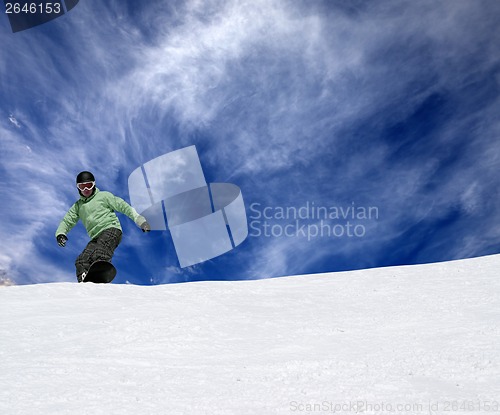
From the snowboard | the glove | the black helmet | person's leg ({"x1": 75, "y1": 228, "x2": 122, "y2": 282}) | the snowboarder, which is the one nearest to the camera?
the snowboard

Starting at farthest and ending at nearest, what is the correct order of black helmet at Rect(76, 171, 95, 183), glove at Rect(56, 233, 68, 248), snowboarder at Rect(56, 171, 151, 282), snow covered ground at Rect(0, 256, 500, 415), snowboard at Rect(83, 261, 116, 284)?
glove at Rect(56, 233, 68, 248) → black helmet at Rect(76, 171, 95, 183) → snowboarder at Rect(56, 171, 151, 282) → snowboard at Rect(83, 261, 116, 284) → snow covered ground at Rect(0, 256, 500, 415)

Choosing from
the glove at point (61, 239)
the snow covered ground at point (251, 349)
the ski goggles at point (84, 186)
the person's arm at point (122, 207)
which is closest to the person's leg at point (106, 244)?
the person's arm at point (122, 207)

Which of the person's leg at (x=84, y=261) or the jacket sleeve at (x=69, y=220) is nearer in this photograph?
the person's leg at (x=84, y=261)

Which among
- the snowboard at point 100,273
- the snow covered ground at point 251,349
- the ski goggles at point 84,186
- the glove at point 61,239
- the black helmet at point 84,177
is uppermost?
the snow covered ground at point 251,349

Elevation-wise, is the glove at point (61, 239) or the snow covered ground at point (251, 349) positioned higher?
the snow covered ground at point (251, 349)

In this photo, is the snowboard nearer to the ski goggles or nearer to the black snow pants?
the black snow pants

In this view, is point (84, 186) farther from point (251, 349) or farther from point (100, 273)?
point (251, 349)

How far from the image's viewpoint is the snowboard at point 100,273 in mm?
7762

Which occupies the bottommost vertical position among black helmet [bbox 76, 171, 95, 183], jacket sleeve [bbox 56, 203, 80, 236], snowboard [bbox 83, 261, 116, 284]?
snowboard [bbox 83, 261, 116, 284]

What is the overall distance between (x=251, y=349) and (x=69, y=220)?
5.82m

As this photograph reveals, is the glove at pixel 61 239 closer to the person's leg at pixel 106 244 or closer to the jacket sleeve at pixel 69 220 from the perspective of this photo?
the jacket sleeve at pixel 69 220

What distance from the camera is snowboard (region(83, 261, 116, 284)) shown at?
25.5 feet

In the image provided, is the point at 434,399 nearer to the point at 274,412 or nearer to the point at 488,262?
the point at 274,412

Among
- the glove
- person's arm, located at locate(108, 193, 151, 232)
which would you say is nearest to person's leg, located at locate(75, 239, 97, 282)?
the glove
